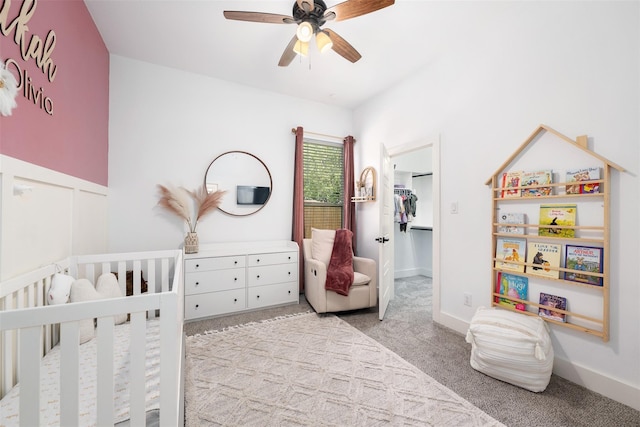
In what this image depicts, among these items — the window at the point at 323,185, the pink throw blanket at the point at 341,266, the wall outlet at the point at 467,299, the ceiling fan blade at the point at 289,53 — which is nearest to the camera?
the ceiling fan blade at the point at 289,53

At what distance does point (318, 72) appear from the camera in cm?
296

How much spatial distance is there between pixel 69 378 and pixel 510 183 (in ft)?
9.00

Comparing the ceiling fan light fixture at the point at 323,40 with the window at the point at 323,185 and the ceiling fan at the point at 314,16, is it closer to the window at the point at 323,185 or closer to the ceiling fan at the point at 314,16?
the ceiling fan at the point at 314,16

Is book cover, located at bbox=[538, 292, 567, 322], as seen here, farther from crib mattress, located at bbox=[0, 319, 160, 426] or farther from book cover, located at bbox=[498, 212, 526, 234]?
crib mattress, located at bbox=[0, 319, 160, 426]

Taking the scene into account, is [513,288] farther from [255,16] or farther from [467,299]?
[255,16]

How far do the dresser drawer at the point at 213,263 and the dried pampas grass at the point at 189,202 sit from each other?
0.42 meters

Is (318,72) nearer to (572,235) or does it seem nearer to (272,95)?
(272,95)

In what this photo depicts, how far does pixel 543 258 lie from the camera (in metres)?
1.85

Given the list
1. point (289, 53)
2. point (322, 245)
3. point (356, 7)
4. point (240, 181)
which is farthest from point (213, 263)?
point (356, 7)

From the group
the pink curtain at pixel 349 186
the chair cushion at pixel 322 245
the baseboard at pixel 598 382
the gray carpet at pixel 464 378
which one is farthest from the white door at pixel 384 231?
the baseboard at pixel 598 382

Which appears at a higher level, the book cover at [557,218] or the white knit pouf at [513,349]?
the book cover at [557,218]

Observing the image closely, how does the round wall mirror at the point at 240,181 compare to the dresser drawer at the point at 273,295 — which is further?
the round wall mirror at the point at 240,181

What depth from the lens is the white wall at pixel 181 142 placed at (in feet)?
8.86

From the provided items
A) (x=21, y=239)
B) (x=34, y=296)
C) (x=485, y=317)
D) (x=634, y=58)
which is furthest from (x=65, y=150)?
(x=634, y=58)
